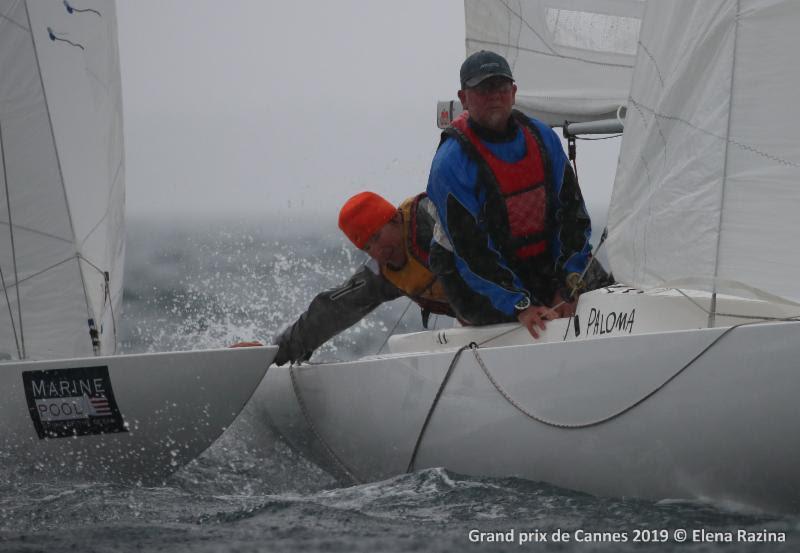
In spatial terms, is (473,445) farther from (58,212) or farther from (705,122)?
(58,212)

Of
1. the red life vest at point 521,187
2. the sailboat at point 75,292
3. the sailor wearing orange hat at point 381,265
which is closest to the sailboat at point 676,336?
the red life vest at point 521,187

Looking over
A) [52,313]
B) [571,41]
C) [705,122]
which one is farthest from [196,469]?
[571,41]

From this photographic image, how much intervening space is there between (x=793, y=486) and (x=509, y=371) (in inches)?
36.1

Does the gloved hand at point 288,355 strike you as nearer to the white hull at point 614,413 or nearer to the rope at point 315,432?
the rope at point 315,432

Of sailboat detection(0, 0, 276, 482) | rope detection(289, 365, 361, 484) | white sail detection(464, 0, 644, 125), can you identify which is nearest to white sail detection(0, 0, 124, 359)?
sailboat detection(0, 0, 276, 482)

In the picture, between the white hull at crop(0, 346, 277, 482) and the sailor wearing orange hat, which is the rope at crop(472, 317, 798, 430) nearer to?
the sailor wearing orange hat

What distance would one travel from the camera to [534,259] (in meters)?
4.10

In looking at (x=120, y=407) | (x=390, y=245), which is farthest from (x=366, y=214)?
(x=120, y=407)

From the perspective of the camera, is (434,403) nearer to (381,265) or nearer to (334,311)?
(381,265)

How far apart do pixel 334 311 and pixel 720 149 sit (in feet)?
6.75

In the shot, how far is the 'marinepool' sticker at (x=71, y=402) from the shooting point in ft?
13.7

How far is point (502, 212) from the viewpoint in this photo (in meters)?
3.98

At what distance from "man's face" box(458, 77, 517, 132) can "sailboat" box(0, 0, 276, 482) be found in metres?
1.04

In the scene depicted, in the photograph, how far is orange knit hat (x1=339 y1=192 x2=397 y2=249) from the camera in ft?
14.4
